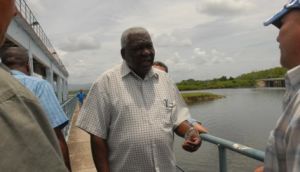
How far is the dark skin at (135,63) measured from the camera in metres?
2.57

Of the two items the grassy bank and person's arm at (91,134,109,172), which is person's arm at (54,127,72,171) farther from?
the grassy bank

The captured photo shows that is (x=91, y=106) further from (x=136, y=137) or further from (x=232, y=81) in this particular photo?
(x=232, y=81)

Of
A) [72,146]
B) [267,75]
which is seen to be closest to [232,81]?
[267,75]

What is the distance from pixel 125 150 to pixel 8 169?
5.71ft

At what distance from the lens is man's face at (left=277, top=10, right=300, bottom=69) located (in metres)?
1.38

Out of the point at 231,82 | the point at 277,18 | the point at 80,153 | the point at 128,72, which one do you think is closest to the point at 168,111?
the point at 128,72

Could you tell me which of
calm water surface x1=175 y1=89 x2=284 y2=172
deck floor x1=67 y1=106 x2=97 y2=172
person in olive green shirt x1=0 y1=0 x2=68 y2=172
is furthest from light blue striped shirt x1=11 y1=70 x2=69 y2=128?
deck floor x1=67 y1=106 x2=97 y2=172

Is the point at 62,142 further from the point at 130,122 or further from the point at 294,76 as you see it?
the point at 294,76

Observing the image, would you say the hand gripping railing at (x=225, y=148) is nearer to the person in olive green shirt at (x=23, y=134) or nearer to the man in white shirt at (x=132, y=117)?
the man in white shirt at (x=132, y=117)

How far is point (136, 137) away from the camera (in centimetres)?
252

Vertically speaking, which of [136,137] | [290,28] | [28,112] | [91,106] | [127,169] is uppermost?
[290,28]

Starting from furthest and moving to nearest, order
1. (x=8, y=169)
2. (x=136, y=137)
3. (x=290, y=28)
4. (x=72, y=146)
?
(x=72, y=146), (x=136, y=137), (x=290, y=28), (x=8, y=169)

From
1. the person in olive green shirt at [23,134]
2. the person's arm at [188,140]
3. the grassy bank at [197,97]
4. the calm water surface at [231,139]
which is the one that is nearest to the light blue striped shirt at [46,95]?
the person's arm at [188,140]

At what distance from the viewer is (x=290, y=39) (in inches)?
55.0
